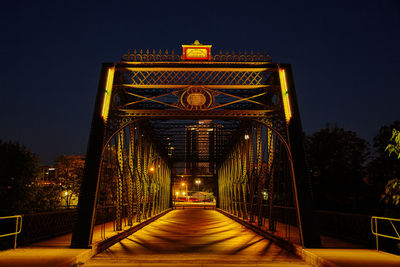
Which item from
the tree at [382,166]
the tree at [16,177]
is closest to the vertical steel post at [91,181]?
the tree at [16,177]

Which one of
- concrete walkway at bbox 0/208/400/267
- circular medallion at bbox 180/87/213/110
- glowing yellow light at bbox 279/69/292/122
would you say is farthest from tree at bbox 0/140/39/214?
glowing yellow light at bbox 279/69/292/122

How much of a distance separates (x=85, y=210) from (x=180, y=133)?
18806 mm

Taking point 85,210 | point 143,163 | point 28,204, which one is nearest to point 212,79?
point 85,210

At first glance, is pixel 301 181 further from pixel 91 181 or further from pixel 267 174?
pixel 91 181

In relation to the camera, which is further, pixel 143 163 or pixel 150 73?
pixel 143 163

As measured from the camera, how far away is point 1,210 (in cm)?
1767

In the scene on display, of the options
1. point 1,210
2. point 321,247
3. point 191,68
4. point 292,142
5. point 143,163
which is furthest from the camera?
point 143,163

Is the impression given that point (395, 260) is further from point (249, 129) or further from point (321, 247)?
point (249, 129)

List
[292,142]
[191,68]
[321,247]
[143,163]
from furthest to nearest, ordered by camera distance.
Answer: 1. [143,163]
2. [191,68]
3. [292,142]
4. [321,247]

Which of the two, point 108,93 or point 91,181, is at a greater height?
point 108,93

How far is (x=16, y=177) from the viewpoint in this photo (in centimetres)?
2064

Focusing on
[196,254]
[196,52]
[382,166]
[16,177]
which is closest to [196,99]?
[196,52]

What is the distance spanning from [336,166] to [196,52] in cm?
1817

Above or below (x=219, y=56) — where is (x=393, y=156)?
below
